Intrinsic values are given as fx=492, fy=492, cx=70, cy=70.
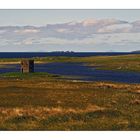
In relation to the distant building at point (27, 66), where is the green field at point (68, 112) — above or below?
below

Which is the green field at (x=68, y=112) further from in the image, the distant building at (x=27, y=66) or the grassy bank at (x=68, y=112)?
the distant building at (x=27, y=66)

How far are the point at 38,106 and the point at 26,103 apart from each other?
2729 millimetres

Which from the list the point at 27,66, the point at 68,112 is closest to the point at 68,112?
the point at 68,112

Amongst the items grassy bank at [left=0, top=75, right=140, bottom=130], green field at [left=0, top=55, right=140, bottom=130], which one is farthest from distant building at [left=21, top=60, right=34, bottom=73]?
grassy bank at [left=0, top=75, right=140, bottom=130]

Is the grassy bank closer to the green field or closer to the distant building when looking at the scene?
the green field

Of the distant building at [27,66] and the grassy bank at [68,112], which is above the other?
the distant building at [27,66]

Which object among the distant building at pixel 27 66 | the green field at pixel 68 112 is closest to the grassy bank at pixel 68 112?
the green field at pixel 68 112

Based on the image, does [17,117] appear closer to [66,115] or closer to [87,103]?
[66,115]

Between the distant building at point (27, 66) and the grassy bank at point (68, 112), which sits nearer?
the grassy bank at point (68, 112)

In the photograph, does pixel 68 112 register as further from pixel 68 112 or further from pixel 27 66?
pixel 27 66

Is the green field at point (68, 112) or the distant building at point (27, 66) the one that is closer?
the green field at point (68, 112)

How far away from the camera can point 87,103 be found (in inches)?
1852
